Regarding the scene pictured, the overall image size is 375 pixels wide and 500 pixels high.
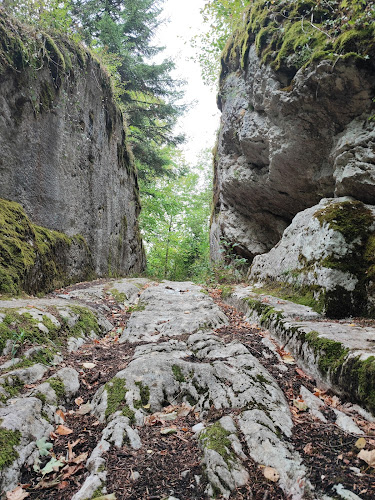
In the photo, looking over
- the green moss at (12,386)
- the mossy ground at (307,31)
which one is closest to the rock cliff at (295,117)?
the mossy ground at (307,31)

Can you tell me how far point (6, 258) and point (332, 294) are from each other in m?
4.81

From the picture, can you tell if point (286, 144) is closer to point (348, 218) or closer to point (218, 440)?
point (348, 218)

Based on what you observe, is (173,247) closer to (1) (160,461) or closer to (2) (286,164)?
(2) (286,164)

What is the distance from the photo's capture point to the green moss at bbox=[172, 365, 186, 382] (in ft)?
8.74

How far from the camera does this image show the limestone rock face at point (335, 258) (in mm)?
3834

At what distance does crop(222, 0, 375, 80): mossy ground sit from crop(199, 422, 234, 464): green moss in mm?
6323

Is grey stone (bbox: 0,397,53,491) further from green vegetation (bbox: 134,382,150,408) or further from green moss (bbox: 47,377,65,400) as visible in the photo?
green vegetation (bbox: 134,382,150,408)

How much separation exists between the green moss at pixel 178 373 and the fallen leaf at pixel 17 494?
1383 millimetres

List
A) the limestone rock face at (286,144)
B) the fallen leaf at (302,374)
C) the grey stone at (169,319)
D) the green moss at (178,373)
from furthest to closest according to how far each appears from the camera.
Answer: the limestone rock face at (286,144) → the grey stone at (169,319) → the fallen leaf at (302,374) → the green moss at (178,373)

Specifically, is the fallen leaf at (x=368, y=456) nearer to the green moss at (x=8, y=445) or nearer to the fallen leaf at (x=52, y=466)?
the fallen leaf at (x=52, y=466)

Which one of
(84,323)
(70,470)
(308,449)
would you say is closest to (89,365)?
(84,323)

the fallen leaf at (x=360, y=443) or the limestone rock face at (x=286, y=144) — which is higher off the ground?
the limestone rock face at (x=286, y=144)

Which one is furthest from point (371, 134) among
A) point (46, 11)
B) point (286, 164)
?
point (46, 11)

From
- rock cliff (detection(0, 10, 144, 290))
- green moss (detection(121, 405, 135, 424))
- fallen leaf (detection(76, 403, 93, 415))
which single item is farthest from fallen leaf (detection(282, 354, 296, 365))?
rock cliff (detection(0, 10, 144, 290))
